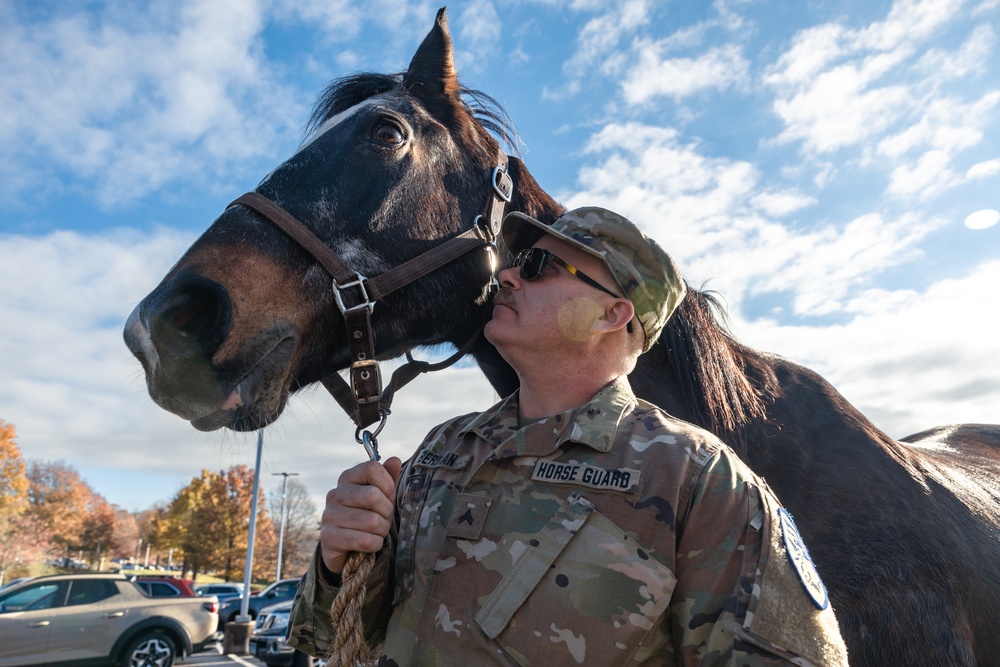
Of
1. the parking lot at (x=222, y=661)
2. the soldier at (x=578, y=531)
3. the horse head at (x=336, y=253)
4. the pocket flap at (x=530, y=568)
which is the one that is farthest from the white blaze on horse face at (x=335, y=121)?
the parking lot at (x=222, y=661)

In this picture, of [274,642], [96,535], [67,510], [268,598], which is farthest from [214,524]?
[274,642]

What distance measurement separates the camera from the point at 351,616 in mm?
1538

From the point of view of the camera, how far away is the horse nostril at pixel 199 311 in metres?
1.97

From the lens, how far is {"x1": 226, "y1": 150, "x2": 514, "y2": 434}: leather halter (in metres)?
2.08

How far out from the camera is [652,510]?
4.97 feet

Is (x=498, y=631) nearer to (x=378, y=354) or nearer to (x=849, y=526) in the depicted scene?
(x=378, y=354)

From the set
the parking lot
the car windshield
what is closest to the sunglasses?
the car windshield

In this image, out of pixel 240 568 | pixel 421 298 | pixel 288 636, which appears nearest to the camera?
pixel 288 636

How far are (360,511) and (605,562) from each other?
24.5 inches

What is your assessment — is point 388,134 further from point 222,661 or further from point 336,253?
point 222,661

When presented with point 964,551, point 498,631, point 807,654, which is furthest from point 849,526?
point 498,631

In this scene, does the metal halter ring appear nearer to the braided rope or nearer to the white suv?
the braided rope

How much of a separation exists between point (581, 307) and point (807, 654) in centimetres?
110

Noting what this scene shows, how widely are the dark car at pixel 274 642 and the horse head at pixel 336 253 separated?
10.4m
